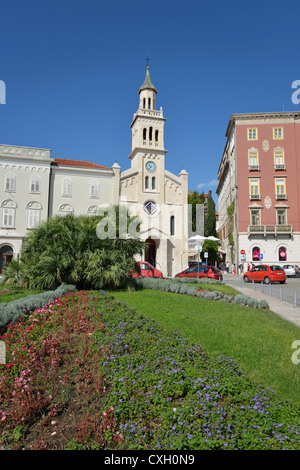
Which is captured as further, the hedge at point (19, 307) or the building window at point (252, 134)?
the building window at point (252, 134)

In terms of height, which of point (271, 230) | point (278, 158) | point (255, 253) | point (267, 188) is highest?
point (278, 158)

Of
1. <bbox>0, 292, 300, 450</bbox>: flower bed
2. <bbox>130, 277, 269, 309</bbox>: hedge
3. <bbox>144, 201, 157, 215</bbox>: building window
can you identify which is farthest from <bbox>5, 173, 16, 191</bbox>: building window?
<bbox>0, 292, 300, 450</bbox>: flower bed

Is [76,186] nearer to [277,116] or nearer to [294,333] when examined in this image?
[277,116]

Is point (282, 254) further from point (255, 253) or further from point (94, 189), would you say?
point (94, 189)

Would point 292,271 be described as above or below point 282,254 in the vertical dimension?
below

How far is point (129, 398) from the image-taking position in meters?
4.71

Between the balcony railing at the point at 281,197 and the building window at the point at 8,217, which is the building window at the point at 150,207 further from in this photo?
the balcony railing at the point at 281,197

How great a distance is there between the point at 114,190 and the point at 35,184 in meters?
8.93

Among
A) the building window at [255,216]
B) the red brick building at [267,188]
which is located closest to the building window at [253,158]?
the red brick building at [267,188]

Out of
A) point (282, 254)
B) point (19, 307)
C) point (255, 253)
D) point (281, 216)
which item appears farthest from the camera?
point (281, 216)

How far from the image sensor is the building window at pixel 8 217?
3478 centimetres

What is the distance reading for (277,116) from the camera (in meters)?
42.4

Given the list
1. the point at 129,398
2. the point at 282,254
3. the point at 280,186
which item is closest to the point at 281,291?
the point at 129,398

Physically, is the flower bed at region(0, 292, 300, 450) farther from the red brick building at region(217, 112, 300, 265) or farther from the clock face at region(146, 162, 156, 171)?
the red brick building at region(217, 112, 300, 265)
